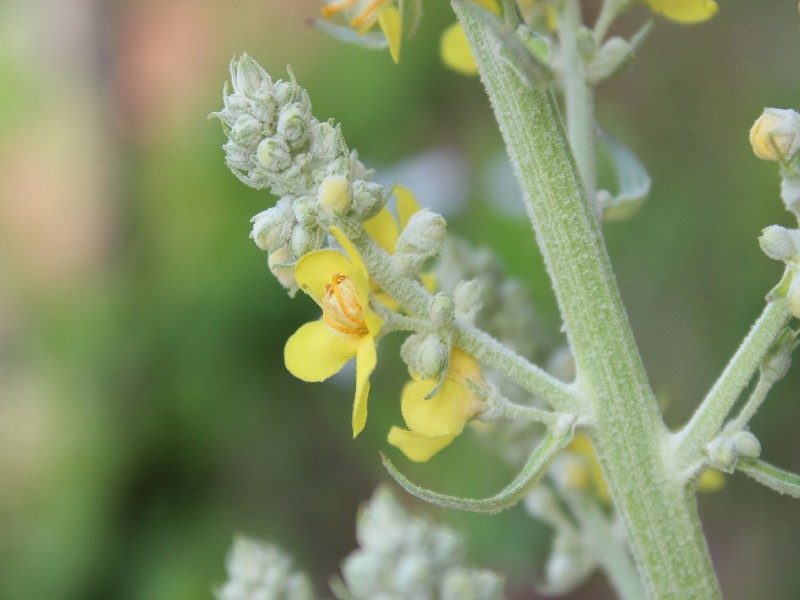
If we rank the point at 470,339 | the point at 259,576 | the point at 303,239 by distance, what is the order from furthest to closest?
the point at 259,576 < the point at 470,339 < the point at 303,239

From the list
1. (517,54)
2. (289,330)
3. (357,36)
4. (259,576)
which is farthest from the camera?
(289,330)

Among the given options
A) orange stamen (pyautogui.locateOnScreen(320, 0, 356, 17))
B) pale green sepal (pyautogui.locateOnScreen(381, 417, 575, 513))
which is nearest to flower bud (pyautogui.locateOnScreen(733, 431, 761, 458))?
pale green sepal (pyautogui.locateOnScreen(381, 417, 575, 513))

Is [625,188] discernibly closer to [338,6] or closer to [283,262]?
[338,6]

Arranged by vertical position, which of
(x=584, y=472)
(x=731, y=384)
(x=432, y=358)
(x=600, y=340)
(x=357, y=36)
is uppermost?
(x=357, y=36)

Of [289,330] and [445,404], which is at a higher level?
[445,404]

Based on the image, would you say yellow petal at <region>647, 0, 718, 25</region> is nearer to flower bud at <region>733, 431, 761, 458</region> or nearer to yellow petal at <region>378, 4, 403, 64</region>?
yellow petal at <region>378, 4, 403, 64</region>

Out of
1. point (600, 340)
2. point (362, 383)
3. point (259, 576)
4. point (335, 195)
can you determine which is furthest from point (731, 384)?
point (259, 576)

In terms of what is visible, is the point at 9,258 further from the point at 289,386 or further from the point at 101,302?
the point at 289,386

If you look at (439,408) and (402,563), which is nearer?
(439,408)
